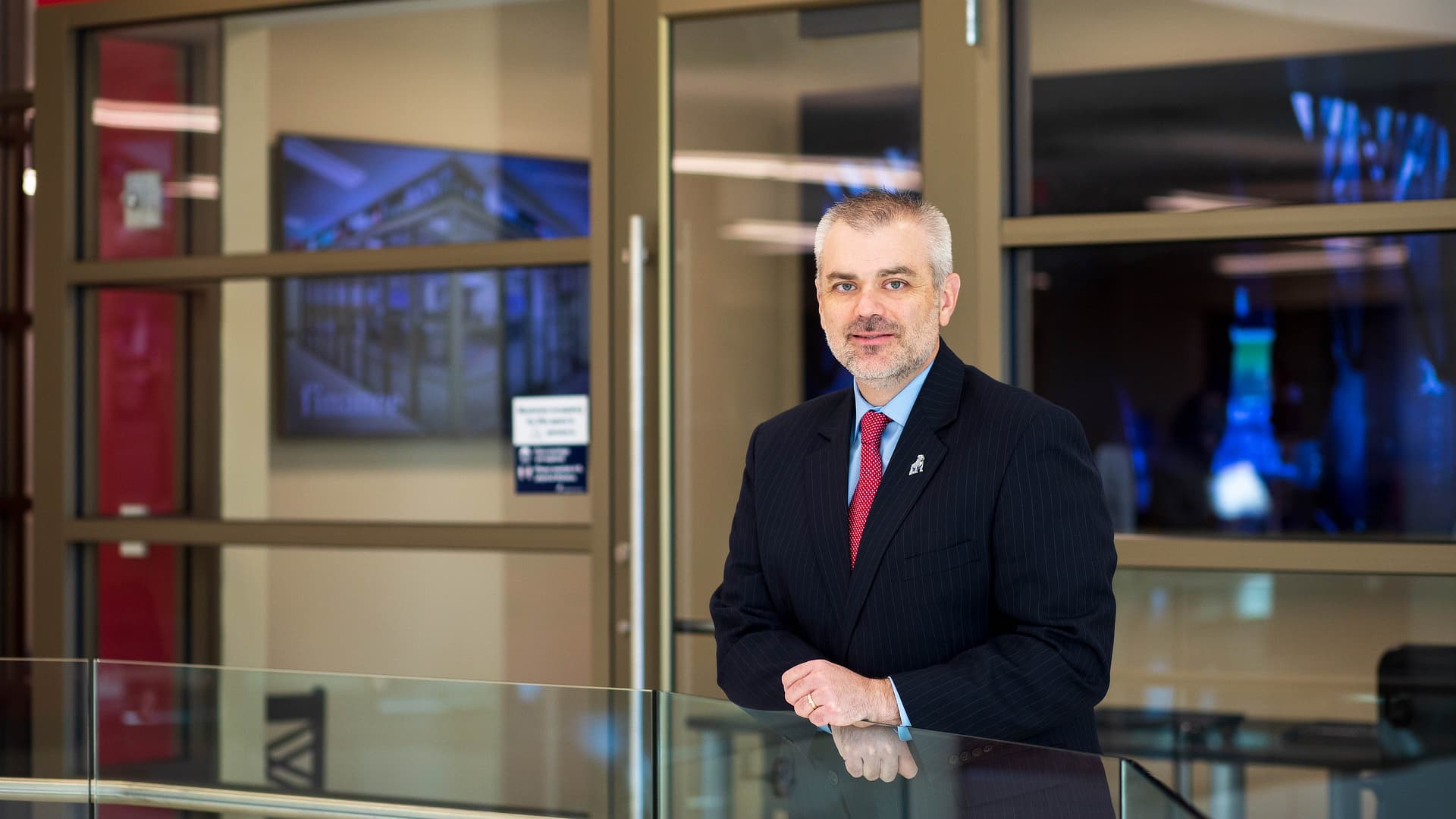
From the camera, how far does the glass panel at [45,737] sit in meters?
2.45

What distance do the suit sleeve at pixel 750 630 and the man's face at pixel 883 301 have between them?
0.90 ft

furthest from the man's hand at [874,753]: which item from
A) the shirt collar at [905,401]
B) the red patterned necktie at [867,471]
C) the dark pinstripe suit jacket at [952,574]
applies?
the shirt collar at [905,401]

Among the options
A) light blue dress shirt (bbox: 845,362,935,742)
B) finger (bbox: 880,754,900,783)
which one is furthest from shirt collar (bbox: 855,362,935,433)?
finger (bbox: 880,754,900,783)

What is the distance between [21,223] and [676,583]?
312 centimetres

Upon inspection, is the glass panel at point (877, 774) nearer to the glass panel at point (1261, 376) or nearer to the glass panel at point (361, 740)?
the glass panel at point (361, 740)

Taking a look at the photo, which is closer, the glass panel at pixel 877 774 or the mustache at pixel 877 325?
the glass panel at pixel 877 774

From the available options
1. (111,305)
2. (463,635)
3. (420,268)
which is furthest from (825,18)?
(111,305)

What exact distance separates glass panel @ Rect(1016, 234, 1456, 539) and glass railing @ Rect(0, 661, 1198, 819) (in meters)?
1.54

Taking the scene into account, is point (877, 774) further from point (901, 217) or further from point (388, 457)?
point (388, 457)

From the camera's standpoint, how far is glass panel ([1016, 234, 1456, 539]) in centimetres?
320

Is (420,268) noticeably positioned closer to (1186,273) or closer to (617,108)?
(617,108)

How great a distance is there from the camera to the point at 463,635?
3773 mm

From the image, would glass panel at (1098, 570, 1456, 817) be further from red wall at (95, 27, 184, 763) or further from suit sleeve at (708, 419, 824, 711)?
red wall at (95, 27, 184, 763)

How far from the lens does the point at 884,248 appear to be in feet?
6.28
